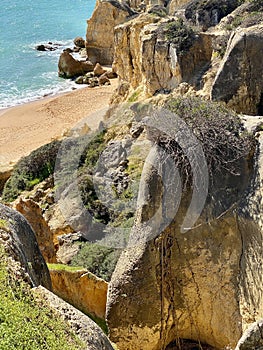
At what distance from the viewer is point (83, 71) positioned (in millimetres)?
43250

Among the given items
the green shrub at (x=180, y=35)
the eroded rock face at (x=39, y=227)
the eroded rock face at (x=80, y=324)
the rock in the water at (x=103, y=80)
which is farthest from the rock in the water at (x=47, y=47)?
the eroded rock face at (x=80, y=324)

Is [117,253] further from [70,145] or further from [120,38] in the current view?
[120,38]

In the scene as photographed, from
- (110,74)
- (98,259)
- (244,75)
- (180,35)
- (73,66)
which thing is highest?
(180,35)

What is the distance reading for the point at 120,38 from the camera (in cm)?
2528

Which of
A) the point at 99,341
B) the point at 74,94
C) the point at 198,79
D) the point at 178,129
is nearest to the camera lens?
the point at 99,341

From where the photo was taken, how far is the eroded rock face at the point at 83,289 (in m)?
11.3

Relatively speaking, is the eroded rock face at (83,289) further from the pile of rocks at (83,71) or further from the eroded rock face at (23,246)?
the pile of rocks at (83,71)

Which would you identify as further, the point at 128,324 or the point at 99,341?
the point at 128,324

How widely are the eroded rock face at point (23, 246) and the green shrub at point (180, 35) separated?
11509 millimetres

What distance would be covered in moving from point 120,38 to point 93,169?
8.46m

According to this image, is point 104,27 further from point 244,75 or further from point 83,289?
point 83,289

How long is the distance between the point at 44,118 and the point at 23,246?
26.5 m

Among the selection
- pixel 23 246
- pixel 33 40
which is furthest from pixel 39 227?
pixel 33 40

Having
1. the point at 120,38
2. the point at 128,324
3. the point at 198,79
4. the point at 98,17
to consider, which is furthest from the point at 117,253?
the point at 98,17
